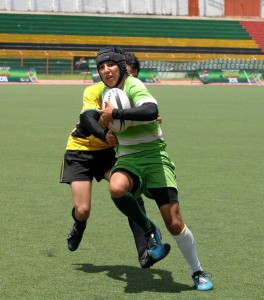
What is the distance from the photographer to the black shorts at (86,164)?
22.5ft

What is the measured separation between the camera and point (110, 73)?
5.94 metres

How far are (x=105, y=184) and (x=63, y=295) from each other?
549 cm

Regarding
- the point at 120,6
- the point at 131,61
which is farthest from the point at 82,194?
the point at 120,6

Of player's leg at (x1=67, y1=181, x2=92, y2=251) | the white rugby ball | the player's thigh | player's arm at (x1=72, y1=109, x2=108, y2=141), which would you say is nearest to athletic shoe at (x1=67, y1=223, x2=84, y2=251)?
player's leg at (x1=67, y1=181, x2=92, y2=251)

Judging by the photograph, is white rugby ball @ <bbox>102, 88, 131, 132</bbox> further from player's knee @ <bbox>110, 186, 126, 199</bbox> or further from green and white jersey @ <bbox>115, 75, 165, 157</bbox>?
player's knee @ <bbox>110, 186, 126, 199</bbox>

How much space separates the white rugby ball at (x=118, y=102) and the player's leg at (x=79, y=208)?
3.50ft

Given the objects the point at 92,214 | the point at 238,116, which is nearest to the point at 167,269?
the point at 92,214

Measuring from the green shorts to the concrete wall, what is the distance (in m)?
54.2

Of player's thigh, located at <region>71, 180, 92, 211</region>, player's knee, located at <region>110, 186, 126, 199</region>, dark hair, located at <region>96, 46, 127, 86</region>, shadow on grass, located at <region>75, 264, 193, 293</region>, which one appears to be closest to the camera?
player's knee, located at <region>110, 186, 126, 199</region>

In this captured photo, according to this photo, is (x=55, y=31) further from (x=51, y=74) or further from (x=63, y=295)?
(x=63, y=295)

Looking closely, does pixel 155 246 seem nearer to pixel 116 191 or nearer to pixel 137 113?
pixel 116 191

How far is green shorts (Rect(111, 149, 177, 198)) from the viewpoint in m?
5.89

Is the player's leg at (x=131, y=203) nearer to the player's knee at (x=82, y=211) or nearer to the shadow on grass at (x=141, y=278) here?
the shadow on grass at (x=141, y=278)

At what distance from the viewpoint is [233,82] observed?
143 feet
